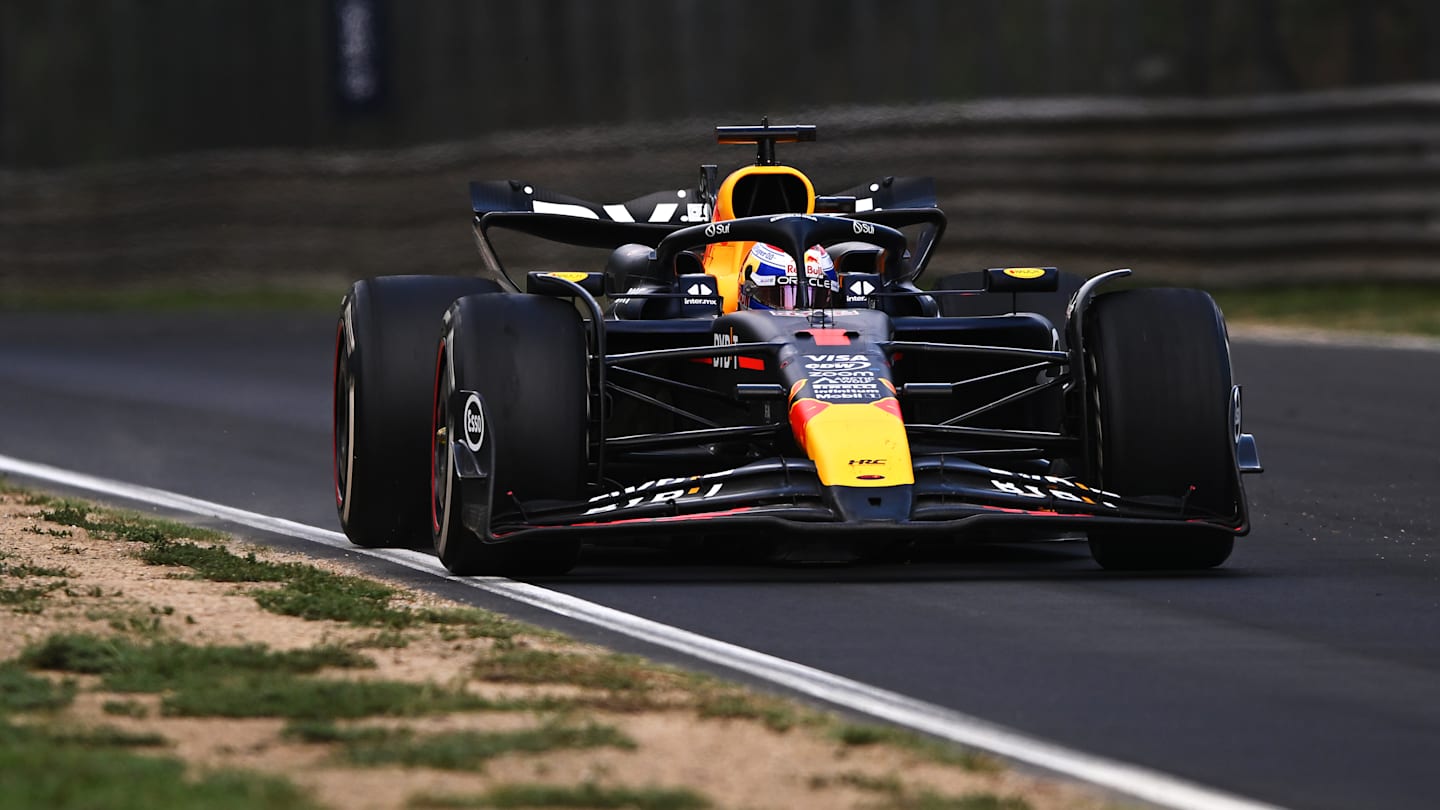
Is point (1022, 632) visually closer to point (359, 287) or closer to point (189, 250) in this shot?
point (359, 287)

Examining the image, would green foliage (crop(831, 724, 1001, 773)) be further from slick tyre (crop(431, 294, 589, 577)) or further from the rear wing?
the rear wing

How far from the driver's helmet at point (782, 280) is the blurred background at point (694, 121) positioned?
36.8 ft

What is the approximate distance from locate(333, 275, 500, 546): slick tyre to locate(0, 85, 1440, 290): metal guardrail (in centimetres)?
1152

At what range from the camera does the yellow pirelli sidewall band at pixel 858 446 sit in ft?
30.2

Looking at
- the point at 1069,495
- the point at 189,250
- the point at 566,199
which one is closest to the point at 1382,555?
the point at 1069,495

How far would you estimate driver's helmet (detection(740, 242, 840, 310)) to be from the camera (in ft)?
35.7

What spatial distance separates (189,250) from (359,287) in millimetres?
18076

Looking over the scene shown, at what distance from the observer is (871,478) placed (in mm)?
9195

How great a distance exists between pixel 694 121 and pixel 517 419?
17045 mm

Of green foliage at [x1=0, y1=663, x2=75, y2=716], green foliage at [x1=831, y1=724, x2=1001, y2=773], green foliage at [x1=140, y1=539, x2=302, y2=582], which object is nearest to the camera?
green foliage at [x1=831, y1=724, x2=1001, y2=773]

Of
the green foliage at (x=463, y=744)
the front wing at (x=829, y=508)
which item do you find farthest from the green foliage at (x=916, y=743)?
the front wing at (x=829, y=508)

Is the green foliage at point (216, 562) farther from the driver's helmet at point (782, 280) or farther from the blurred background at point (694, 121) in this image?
the blurred background at point (694, 121)

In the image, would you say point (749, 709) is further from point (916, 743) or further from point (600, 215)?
point (600, 215)

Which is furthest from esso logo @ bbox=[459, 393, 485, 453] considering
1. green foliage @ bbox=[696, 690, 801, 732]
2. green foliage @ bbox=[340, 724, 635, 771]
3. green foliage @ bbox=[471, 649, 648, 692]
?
green foliage @ bbox=[340, 724, 635, 771]
